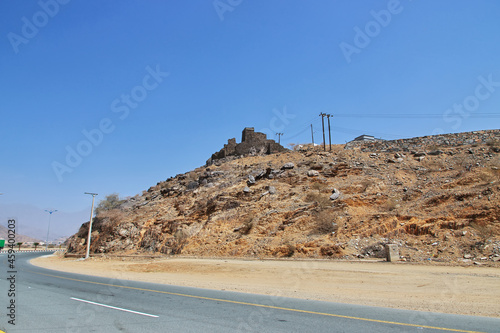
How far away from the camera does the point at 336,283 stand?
45.0 feet

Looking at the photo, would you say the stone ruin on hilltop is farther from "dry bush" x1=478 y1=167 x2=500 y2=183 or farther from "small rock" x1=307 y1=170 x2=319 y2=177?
"dry bush" x1=478 y1=167 x2=500 y2=183

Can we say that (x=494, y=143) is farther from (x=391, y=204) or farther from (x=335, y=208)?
(x=335, y=208)

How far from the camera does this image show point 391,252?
18156 millimetres

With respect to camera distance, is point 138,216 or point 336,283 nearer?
point 336,283

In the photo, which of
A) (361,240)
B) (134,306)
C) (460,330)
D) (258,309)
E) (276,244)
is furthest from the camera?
(276,244)

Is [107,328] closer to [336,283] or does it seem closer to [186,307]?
[186,307]

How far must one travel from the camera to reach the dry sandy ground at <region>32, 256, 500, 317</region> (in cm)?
937

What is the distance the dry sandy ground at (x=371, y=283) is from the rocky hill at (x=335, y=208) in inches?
110

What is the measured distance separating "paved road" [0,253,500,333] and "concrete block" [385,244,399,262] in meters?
10.6

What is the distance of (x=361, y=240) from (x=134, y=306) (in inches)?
637

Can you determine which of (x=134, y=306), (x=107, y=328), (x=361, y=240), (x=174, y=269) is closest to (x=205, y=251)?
(x=174, y=269)

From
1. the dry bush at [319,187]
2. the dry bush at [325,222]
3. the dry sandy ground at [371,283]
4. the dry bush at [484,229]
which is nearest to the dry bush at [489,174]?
the dry bush at [484,229]

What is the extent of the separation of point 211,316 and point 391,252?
13.9m

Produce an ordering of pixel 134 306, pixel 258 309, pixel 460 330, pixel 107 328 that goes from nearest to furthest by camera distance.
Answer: pixel 460 330
pixel 107 328
pixel 258 309
pixel 134 306
